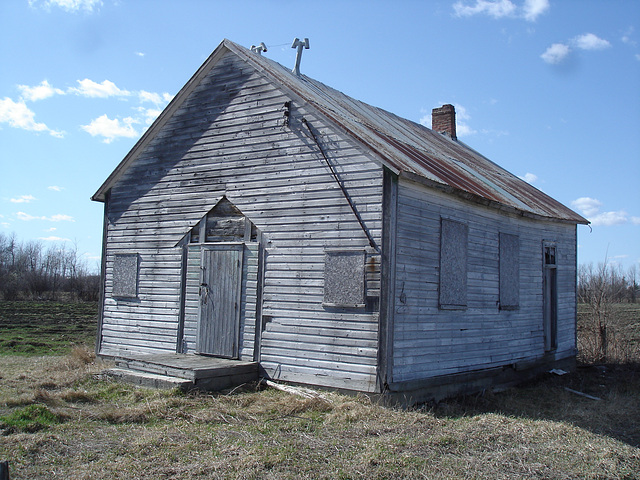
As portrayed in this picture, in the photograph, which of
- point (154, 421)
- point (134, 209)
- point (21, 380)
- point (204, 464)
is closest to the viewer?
point (204, 464)

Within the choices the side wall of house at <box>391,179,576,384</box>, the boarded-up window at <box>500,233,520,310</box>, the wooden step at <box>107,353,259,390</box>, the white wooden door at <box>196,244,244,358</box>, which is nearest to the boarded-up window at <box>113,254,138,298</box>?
the white wooden door at <box>196,244,244,358</box>

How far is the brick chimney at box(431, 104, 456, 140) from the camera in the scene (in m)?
21.0

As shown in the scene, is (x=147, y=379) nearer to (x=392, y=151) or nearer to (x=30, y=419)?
(x=30, y=419)

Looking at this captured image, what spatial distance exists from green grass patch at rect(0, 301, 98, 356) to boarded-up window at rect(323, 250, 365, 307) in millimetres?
8682

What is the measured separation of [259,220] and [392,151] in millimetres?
2655

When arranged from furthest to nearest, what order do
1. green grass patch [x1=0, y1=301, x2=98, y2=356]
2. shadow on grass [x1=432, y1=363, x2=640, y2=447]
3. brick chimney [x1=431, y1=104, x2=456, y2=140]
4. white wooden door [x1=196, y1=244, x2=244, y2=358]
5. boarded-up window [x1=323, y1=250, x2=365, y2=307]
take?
1. brick chimney [x1=431, y1=104, x2=456, y2=140]
2. green grass patch [x1=0, y1=301, x2=98, y2=356]
3. white wooden door [x1=196, y1=244, x2=244, y2=358]
4. boarded-up window [x1=323, y1=250, x2=365, y2=307]
5. shadow on grass [x1=432, y1=363, x2=640, y2=447]

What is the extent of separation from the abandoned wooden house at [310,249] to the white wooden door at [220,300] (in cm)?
3

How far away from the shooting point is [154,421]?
7707 mm

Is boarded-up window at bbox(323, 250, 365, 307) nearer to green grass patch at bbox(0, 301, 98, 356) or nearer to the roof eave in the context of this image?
the roof eave

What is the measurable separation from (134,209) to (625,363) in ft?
42.1

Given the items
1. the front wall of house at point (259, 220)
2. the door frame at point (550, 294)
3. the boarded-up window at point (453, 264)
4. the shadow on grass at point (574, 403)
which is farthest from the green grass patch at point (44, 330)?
the door frame at point (550, 294)

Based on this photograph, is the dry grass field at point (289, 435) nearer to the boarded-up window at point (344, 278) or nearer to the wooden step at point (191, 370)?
the wooden step at point (191, 370)

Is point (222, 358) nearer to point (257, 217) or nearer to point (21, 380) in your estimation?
point (257, 217)

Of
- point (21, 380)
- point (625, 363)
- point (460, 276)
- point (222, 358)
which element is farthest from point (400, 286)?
point (625, 363)
